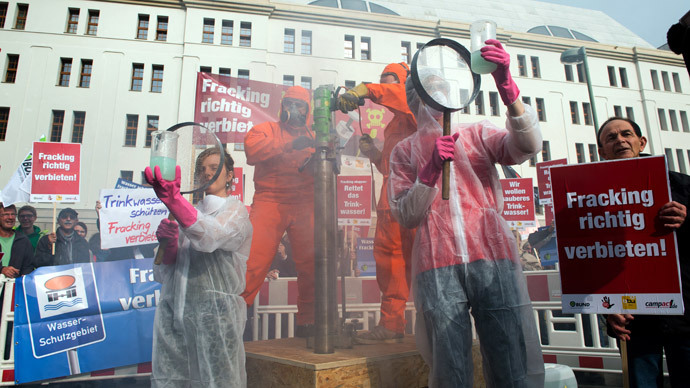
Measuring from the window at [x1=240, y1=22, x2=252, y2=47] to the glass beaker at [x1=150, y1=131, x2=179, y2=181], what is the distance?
6069 millimetres

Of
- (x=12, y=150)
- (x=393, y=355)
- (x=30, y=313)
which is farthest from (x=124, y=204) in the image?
(x=12, y=150)

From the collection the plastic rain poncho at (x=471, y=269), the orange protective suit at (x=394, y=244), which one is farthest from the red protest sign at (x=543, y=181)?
the plastic rain poncho at (x=471, y=269)

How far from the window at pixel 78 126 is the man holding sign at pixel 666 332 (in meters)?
16.9

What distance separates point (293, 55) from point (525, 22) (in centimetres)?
485

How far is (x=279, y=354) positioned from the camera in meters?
2.11

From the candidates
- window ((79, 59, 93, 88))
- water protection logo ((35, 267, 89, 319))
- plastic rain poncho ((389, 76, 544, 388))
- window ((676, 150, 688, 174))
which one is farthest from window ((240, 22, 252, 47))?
window ((676, 150, 688, 174))

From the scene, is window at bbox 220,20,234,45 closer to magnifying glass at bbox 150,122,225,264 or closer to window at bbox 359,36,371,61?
window at bbox 359,36,371,61

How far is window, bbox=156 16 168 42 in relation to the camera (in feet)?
45.9

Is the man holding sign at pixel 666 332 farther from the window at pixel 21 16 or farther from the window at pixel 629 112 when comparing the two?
the window at pixel 21 16

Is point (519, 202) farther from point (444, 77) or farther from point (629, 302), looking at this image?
point (444, 77)

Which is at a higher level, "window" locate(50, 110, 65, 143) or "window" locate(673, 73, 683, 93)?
"window" locate(673, 73, 683, 93)

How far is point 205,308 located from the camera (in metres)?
2.03

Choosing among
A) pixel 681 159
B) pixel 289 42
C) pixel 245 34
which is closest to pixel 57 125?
pixel 245 34

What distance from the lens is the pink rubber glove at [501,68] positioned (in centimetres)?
144
